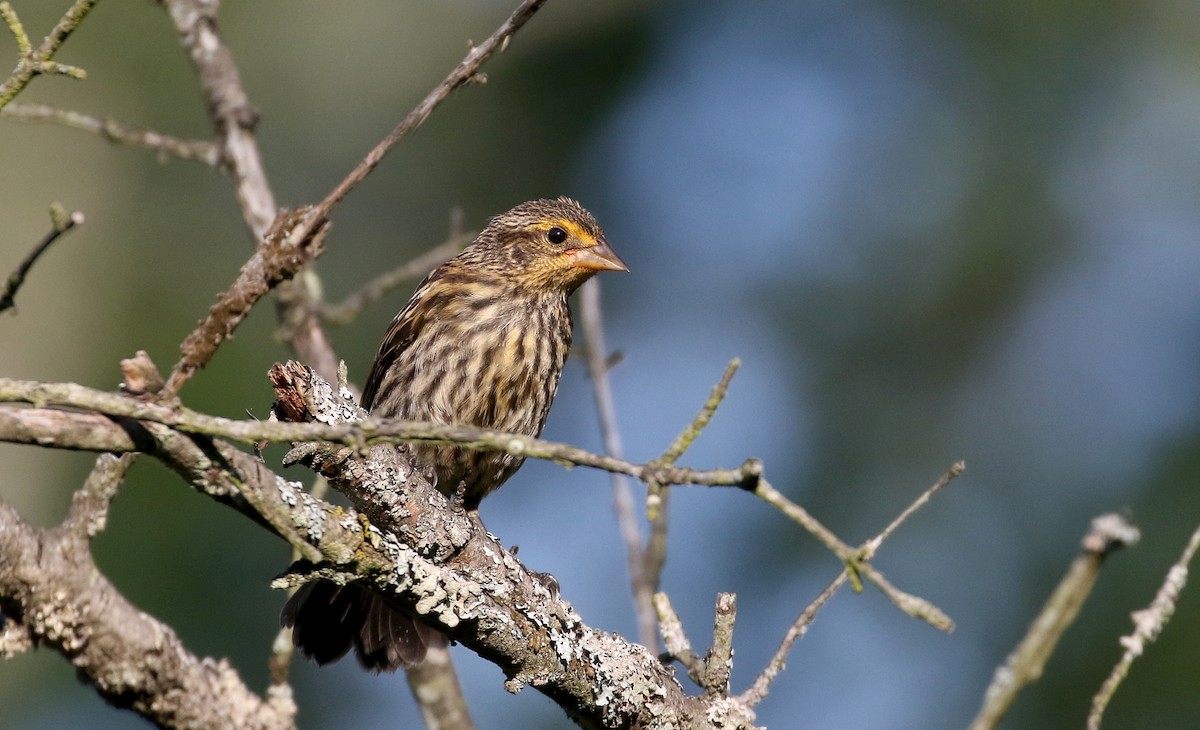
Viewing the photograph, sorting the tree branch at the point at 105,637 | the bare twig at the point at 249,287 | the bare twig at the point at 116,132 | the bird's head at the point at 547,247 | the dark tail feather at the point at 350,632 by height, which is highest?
the bird's head at the point at 547,247

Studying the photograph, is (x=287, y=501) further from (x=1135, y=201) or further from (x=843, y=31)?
(x=843, y=31)

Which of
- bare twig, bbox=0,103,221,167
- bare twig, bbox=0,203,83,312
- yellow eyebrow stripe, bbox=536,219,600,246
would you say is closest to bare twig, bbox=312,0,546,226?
bare twig, bbox=0,203,83,312

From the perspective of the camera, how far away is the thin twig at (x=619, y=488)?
3.81 metres

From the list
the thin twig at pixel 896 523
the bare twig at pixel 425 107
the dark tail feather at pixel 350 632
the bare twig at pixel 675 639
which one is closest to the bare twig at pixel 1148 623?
the thin twig at pixel 896 523

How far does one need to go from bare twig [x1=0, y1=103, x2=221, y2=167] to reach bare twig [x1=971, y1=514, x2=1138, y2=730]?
9.32ft

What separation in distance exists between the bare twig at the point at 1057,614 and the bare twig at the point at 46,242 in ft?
5.44

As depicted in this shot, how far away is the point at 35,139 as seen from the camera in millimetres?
9750

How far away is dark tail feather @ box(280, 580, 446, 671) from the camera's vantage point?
156 inches

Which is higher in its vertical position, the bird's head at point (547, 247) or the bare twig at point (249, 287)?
the bird's head at point (547, 247)

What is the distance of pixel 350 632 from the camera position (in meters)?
4.02

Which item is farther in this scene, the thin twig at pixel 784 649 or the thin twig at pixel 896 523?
the thin twig at pixel 784 649

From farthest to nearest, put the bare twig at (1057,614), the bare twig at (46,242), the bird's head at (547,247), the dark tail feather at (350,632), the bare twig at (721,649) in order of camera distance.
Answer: the bird's head at (547,247)
the dark tail feather at (350,632)
the bare twig at (721,649)
the bare twig at (46,242)
the bare twig at (1057,614)

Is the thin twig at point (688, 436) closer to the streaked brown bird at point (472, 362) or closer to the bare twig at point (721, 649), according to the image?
the bare twig at point (721, 649)

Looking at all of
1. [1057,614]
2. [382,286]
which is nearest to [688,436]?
[1057,614]
